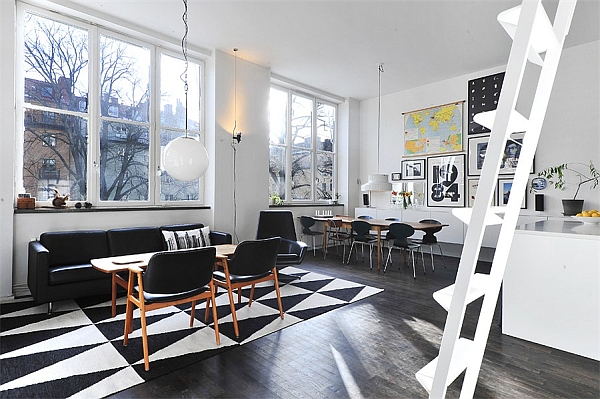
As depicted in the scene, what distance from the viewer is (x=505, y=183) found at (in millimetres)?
5961

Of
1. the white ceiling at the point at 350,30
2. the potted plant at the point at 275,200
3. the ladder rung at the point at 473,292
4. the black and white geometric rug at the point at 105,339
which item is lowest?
the black and white geometric rug at the point at 105,339

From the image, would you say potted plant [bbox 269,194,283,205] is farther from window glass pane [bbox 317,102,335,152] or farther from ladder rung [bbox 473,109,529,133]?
ladder rung [bbox 473,109,529,133]

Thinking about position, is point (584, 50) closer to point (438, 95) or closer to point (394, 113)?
point (438, 95)

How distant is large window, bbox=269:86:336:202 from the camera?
7.11 metres

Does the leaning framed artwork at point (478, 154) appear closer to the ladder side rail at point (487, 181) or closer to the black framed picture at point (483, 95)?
the black framed picture at point (483, 95)

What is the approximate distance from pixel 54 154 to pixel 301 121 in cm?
470

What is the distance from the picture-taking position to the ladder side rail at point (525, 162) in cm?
117

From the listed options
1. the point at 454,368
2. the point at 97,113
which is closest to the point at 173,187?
the point at 97,113

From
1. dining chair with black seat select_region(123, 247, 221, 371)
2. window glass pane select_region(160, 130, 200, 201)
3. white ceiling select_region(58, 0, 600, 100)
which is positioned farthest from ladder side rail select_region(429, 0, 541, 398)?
window glass pane select_region(160, 130, 200, 201)

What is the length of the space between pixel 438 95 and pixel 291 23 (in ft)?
12.2

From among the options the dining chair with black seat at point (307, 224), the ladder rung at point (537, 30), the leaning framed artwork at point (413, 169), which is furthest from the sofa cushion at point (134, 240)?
the leaning framed artwork at point (413, 169)

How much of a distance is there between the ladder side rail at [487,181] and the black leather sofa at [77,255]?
148 inches

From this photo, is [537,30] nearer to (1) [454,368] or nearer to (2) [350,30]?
(1) [454,368]

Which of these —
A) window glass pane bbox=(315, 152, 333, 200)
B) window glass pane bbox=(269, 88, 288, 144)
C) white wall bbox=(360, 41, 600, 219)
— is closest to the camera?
white wall bbox=(360, 41, 600, 219)
